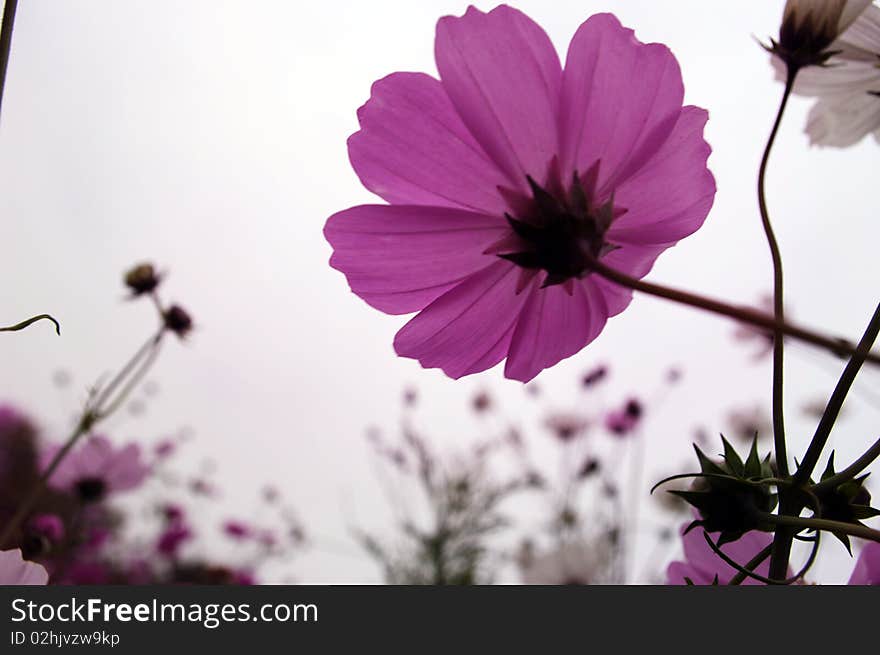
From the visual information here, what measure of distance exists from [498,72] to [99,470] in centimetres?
98

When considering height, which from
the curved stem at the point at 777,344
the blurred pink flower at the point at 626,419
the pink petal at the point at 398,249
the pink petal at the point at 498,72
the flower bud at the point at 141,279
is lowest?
the curved stem at the point at 777,344

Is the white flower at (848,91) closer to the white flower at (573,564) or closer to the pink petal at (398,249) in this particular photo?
the pink petal at (398,249)

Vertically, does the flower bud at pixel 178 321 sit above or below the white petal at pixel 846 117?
above

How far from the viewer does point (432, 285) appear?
0.24m

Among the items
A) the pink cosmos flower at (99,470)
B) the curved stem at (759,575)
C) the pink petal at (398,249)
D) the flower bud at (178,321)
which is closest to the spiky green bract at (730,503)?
the curved stem at (759,575)

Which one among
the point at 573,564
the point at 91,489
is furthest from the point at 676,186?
the point at 573,564

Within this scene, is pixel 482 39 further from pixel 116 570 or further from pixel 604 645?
pixel 116 570

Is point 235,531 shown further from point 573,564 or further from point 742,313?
point 742,313

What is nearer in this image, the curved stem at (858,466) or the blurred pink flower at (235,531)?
the curved stem at (858,466)

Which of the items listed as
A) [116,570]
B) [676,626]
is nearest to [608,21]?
[676,626]

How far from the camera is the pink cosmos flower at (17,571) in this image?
0.80 ft

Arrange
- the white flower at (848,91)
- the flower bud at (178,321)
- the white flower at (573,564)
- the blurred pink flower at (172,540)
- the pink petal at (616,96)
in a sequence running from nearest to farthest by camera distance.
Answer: the pink petal at (616,96), the white flower at (848,91), the flower bud at (178,321), the white flower at (573,564), the blurred pink flower at (172,540)

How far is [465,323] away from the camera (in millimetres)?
251

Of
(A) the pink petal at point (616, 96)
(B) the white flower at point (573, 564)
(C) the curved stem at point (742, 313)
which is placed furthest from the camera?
(B) the white flower at point (573, 564)
